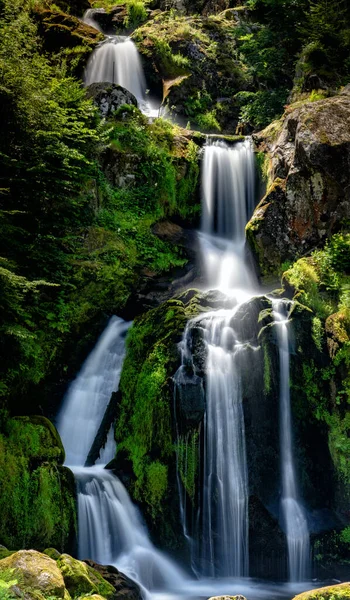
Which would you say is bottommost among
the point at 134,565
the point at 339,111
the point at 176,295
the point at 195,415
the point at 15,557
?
the point at 134,565

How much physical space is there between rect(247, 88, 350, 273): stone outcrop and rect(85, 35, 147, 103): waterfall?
9951mm

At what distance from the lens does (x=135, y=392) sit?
10531mm

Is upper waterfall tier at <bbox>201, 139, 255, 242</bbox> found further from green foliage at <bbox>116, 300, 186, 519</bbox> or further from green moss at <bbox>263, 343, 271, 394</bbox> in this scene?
green moss at <bbox>263, 343, 271, 394</bbox>

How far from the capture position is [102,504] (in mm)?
8805

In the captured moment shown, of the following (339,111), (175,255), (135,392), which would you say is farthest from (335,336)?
(339,111)

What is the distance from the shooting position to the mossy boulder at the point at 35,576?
5082 millimetres

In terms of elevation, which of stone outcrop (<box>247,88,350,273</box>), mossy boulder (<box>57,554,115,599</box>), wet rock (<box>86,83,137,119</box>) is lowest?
mossy boulder (<box>57,554,115,599</box>)

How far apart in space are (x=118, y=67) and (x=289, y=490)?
1935 cm

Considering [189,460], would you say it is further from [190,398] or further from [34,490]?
[34,490]

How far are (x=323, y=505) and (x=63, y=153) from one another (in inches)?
350

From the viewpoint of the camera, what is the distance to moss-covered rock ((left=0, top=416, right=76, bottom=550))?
25.2ft

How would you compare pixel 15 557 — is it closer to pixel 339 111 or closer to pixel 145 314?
pixel 145 314

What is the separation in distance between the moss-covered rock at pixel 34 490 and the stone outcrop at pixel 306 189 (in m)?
7.86

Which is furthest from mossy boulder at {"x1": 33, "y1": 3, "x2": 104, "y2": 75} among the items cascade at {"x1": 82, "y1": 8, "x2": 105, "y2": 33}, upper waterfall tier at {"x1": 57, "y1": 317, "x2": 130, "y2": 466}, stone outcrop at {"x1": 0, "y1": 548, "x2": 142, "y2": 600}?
stone outcrop at {"x1": 0, "y1": 548, "x2": 142, "y2": 600}
